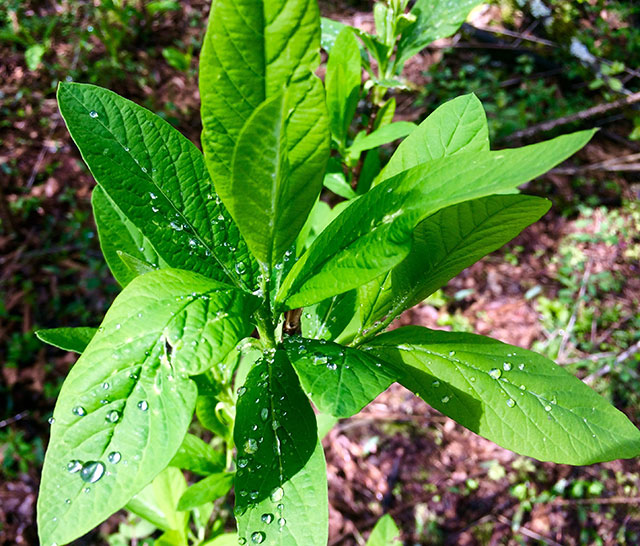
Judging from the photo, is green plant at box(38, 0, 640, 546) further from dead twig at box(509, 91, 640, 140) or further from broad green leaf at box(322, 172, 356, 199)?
dead twig at box(509, 91, 640, 140)

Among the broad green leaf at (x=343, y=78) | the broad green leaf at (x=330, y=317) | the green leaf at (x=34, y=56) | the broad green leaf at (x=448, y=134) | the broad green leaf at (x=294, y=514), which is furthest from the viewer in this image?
the green leaf at (x=34, y=56)

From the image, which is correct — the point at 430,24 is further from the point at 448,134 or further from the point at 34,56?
the point at 34,56

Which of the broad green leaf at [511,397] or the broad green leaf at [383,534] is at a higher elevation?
the broad green leaf at [511,397]

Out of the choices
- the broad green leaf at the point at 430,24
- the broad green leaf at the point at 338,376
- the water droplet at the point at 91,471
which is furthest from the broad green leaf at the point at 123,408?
the broad green leaf at the point at 430,24

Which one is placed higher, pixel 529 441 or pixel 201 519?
pixel 529 441

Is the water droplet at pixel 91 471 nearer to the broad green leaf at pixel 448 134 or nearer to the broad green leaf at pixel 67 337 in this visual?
the broad green leaf at pixel 67 337

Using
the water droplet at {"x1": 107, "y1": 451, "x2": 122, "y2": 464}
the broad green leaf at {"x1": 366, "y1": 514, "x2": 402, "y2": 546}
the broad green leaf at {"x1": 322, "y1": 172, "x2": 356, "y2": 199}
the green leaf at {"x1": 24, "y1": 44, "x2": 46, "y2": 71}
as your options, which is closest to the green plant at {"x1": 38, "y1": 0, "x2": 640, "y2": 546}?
the water droplet at {"x1": 107, "y1": 451, "x2": 122, "y2": 464}

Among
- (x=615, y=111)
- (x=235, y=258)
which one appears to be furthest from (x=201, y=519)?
(x=615, y=111)

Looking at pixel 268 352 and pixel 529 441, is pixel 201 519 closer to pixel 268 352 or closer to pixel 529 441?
pixel 268 352
